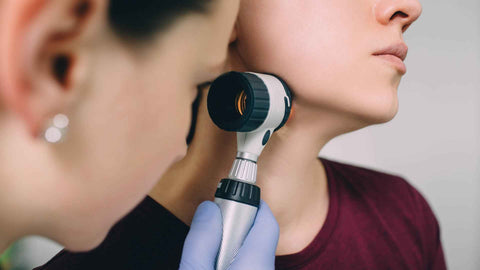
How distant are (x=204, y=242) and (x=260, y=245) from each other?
3.1 inches

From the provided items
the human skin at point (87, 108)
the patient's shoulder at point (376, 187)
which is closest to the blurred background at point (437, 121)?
the patient's shoulder at point (376, 187)

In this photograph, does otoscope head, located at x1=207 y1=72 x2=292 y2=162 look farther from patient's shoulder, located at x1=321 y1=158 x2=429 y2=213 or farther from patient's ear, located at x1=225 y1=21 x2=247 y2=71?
patient's shoulder, located at x1=321 y1=158 x2=429 y2=213

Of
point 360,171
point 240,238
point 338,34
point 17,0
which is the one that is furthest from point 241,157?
point 360,171

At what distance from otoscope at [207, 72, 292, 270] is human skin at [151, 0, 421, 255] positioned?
53mm

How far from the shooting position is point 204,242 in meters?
0.52

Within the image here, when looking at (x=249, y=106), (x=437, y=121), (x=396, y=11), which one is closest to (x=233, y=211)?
(x=249, y=106)

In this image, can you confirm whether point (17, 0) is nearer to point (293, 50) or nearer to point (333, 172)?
point (293, 50)

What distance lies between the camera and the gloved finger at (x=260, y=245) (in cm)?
54

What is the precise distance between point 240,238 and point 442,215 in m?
1.10

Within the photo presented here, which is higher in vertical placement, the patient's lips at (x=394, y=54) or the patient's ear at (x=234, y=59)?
the patient's lips at (x=394, y=54)

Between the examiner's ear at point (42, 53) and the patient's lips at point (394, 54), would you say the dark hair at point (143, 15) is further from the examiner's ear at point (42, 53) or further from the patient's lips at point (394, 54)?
the patient's lips at point (394, 54)

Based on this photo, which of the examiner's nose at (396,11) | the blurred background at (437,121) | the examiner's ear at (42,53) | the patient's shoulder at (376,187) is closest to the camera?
the examiner's ear at (42,53)

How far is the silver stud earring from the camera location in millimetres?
331

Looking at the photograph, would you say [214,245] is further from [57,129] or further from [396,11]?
[396,11]
